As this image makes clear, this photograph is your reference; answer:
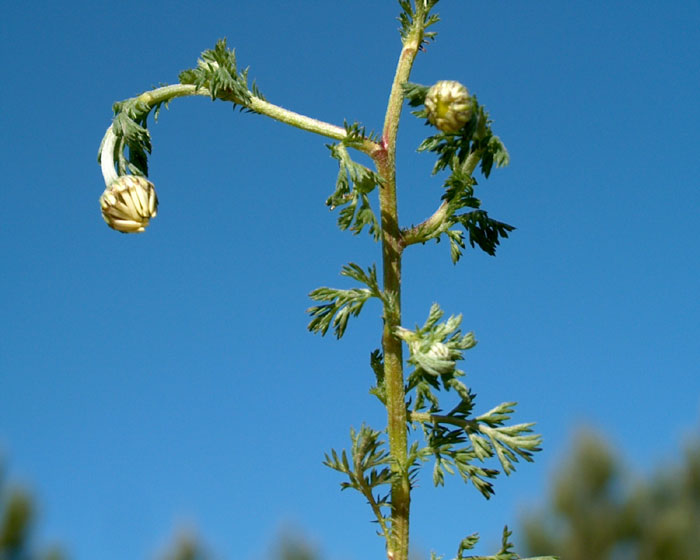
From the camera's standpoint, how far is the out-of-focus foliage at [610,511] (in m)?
15.8

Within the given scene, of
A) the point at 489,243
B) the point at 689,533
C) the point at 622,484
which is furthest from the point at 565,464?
the point at 489,243

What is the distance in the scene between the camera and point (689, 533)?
15.3m

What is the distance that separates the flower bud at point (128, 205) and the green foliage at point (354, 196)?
1.42ft

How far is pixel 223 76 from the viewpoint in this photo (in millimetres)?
1880

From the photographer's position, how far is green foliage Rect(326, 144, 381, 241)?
1.73m

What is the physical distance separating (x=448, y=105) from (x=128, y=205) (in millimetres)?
771

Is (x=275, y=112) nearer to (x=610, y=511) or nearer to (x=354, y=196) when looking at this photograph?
(x=354, y=196)

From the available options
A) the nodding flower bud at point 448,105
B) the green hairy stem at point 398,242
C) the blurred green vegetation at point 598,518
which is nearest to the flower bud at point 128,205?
the green hairy stem at point 398,242

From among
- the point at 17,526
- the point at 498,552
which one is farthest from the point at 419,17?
the point at 17,526

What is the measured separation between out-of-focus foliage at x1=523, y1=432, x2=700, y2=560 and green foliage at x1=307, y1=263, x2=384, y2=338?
15.3m

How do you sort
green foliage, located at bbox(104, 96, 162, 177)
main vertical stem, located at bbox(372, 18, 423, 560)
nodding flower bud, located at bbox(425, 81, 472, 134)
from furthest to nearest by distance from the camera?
green foliage, located at bbox(104, 96, 162, 177)
main vertical stem, located at bbox(372, 18, 423, 560)
nodding flower bud, located at bbox(425, 81, 472, 134)

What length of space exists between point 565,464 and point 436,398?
54.3 ft

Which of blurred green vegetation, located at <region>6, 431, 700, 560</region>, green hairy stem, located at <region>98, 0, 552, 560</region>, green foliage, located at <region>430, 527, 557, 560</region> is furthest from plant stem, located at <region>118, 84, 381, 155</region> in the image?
blurred green vegetation, located at <region>6, 431, 700, 560</region>

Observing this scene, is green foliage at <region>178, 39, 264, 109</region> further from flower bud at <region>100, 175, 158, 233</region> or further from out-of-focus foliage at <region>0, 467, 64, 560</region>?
out-of-focus foliage at <region>0, 467, 64, 560</region>
